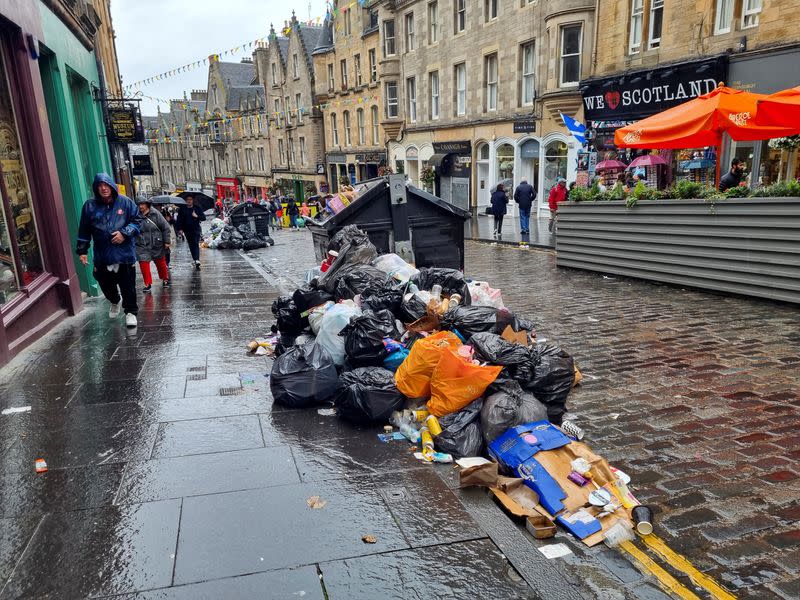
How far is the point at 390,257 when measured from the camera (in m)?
7.06

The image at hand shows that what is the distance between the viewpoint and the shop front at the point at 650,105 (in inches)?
595

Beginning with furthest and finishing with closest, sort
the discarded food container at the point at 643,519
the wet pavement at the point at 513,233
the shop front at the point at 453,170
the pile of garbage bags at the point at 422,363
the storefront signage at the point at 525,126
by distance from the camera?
the shop front at the point at 453,170, the storefront signage at the point at 525,126, the wet pavement at the point at 513,233, the pile of garbage bags at the point at 422,363, the discarded food container at the point at 643,519

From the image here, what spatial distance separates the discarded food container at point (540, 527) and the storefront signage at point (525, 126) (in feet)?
69.4

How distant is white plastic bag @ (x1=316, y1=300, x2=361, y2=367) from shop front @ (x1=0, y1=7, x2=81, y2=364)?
10.8 feet

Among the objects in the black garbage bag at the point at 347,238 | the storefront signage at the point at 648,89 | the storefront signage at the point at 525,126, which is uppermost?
the storefront signage at the point at 648,89

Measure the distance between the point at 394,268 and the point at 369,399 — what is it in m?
2.76

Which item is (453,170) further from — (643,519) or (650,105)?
(643,519)

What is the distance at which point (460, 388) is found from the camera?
4.05 metres

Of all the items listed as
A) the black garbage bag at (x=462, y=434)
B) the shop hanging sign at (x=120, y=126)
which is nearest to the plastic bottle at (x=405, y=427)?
the black garbage bag at (x=462, y=434)

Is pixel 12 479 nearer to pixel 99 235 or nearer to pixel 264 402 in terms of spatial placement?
pixel 264 402

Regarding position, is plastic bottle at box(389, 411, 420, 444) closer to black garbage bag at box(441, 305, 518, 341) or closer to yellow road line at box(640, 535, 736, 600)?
black garbage bag at box(441, 305, 518, 341)

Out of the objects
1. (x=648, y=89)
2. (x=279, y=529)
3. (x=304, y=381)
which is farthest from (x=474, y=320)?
(x=648, y=89)

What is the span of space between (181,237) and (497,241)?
1401 centimetres

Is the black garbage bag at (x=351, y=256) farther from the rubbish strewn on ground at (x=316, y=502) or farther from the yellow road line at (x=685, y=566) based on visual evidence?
the yellow road line at (x=685, y=566)
